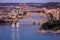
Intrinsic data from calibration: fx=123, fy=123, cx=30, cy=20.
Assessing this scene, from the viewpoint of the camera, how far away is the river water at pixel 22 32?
1.32 m

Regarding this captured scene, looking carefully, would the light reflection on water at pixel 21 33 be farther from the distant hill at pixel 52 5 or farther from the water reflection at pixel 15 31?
the distant hill at pixel 52 5

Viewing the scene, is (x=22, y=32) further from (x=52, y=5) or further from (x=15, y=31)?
(x=52, y=5)

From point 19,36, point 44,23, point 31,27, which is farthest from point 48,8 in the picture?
point 19,36

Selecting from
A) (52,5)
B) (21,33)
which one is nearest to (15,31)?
(21,33)

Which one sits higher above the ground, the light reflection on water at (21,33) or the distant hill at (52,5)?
the distant hill at (52,5)

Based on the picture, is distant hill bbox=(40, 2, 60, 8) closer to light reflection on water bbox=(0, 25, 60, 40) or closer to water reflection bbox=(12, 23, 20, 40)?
light reflection on water bbox=(0, 25, 60, 40)

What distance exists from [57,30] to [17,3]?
52 cm

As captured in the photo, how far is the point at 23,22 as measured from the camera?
1.33 meters

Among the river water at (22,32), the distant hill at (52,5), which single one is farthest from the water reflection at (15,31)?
the distant hill at (52,5)

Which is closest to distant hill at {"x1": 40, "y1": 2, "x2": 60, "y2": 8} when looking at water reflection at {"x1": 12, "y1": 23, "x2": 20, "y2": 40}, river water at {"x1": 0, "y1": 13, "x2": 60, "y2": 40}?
river water at {"x1": 0, "y1": 13, "x2": 60, "y2": 40}

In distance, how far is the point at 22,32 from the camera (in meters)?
1.33

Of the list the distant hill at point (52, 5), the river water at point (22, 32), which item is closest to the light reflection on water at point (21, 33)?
the river water at point (22, 32)

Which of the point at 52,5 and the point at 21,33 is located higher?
the point at 52,5

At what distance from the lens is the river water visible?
1318mm
